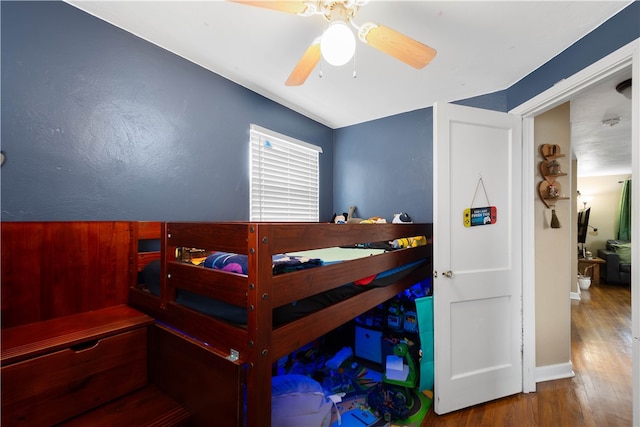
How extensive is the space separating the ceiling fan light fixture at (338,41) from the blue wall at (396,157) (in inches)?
59.7

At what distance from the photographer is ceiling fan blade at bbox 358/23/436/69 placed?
1177 millimetres

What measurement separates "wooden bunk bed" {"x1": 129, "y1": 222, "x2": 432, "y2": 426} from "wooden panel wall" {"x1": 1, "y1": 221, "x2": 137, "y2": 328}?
0.29 metres

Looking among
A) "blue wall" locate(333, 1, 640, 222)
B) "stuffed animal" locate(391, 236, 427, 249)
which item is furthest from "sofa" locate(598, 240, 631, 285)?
"stuffed animal" locate(391, 236, 427, 249)

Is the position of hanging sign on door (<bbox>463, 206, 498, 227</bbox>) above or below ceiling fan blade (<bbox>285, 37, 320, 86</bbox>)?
below

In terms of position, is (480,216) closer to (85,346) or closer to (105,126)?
(85,346)

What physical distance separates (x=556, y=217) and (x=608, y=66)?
1171 mm

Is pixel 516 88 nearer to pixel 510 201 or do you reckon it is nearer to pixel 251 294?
pixel 510 201

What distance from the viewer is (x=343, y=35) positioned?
1.09 meters

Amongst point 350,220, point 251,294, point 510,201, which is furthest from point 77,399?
point 510,201

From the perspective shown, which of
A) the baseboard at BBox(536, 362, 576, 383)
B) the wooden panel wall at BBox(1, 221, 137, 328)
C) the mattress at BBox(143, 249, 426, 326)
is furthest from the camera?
the baseboard at BBox(536, 362, 576, 383)

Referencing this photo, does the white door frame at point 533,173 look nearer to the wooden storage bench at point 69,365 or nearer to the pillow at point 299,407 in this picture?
the pillow at point 299,407

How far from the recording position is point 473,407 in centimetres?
178

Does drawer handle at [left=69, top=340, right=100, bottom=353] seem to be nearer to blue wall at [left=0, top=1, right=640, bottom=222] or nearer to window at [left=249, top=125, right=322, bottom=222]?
blue wall at [left=0, top=1, right=640, bottom=222]

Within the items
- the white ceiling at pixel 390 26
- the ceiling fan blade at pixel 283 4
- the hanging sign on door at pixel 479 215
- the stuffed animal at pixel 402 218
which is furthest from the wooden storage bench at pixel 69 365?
the stuffed animal at pixel 402 218
